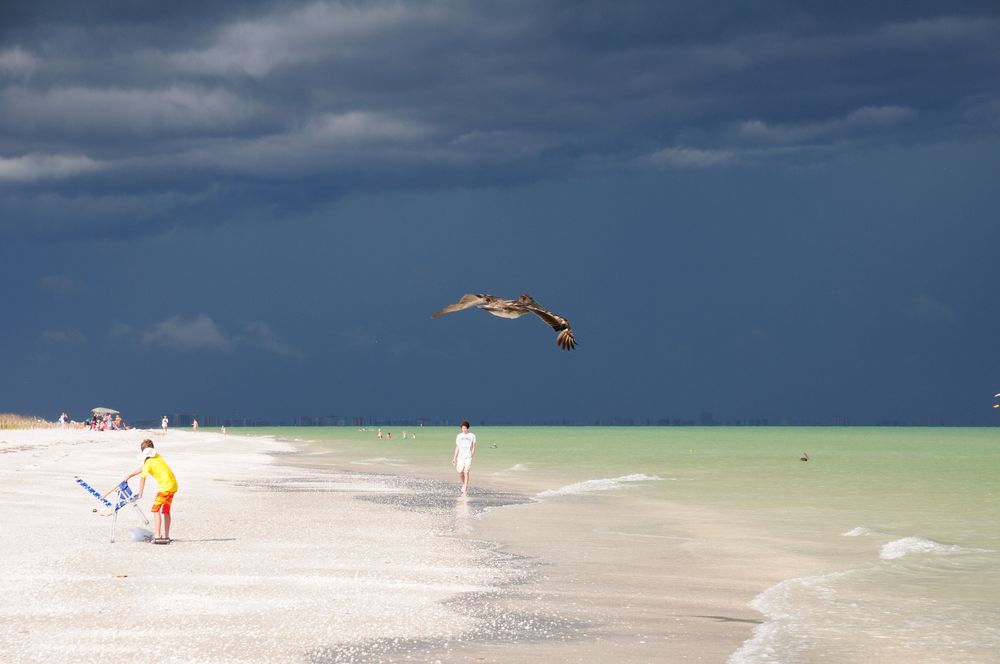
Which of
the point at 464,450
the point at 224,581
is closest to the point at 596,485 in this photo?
the point at 464,450

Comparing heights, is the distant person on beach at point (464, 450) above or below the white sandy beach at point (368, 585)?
above

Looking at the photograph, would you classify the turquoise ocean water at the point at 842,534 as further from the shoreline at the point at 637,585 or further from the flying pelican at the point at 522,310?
the flying pelican at the point at 522,310

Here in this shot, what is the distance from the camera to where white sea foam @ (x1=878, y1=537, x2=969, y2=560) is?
68.9 feet

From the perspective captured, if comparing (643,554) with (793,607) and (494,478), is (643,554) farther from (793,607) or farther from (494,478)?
(494,478)

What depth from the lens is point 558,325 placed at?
862 cm

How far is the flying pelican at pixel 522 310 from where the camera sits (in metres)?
8.48

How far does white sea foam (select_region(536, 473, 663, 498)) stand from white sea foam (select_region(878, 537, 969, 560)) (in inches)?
502

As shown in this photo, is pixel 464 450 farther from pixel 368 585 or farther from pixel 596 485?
pixel 368 585

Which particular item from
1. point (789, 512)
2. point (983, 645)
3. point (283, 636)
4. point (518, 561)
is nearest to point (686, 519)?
point (789, 512)

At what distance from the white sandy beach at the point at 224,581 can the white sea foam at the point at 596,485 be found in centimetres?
941

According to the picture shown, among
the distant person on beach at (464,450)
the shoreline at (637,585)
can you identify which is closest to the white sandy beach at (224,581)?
the shoreline at (637,585)

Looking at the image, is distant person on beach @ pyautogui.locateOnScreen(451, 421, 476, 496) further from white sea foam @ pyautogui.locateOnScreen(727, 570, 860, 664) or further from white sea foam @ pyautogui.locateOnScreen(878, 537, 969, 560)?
white sea foam @ pyautogui.locateOnScreen(727, 570, 860, 664)

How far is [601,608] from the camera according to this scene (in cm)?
1396

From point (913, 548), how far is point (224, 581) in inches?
570
